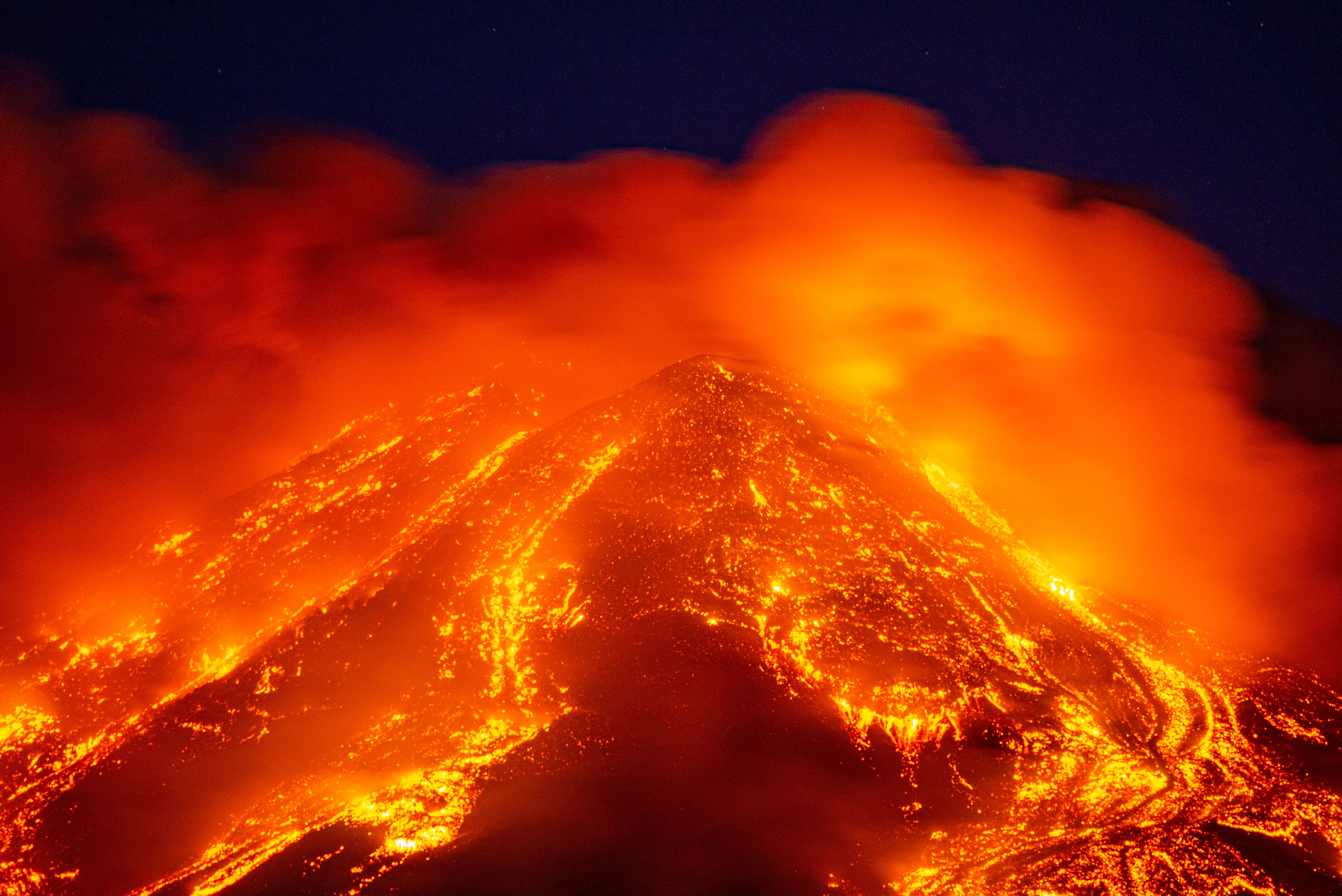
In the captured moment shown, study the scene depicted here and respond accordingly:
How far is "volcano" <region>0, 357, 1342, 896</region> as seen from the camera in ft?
39.4

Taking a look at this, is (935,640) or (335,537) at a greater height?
(935,640)

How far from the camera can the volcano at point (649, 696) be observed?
12.0 m

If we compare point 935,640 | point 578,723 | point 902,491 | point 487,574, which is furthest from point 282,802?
point 902,491

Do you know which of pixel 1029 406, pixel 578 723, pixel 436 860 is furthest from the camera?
pixel 1029 406

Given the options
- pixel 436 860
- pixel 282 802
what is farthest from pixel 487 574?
pixel 436 860

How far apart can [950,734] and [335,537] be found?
12.8 meters

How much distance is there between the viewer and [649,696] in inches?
590

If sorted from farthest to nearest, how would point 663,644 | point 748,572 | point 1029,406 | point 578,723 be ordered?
point 1029,406
point 748,572
point 663,644
point 578,723

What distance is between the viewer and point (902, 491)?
804 inches

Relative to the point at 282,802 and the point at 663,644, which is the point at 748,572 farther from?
the point at 282,802

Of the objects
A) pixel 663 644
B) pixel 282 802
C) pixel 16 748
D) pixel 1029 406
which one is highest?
pixel 1029 406

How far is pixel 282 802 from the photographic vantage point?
13.5 m

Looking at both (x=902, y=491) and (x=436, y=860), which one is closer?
(x=436, y=860)

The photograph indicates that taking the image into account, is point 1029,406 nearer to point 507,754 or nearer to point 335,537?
point 507,754
